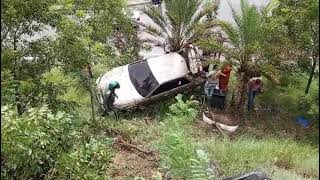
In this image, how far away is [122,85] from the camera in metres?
11.7

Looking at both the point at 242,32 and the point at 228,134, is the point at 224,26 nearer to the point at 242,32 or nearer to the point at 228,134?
the point at 242,32

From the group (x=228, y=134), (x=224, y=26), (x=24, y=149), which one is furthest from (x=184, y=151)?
(x=224, y=26)

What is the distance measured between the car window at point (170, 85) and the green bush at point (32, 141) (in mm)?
5806

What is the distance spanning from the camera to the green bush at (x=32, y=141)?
449 centimetres

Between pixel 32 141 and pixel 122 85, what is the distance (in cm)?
699

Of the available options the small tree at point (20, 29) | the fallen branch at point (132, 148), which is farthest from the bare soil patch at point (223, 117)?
the small tree at point (20, 29)

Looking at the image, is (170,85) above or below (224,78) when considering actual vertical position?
below

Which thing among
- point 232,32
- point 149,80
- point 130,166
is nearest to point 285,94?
point 232,32

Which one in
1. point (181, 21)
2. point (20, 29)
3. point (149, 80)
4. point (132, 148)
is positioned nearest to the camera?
point (20, 29)

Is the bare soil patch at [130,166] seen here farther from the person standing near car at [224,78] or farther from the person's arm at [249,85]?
the person's arm at [249,85]

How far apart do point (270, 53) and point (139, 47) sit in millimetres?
4148

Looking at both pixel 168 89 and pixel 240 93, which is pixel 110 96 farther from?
pixel 240 93

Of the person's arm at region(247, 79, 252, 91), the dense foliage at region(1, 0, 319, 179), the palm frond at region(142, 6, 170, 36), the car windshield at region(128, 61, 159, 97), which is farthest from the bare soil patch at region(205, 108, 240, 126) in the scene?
the palm frond at region(142, 6, 170, 36)

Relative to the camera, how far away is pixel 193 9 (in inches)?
497
